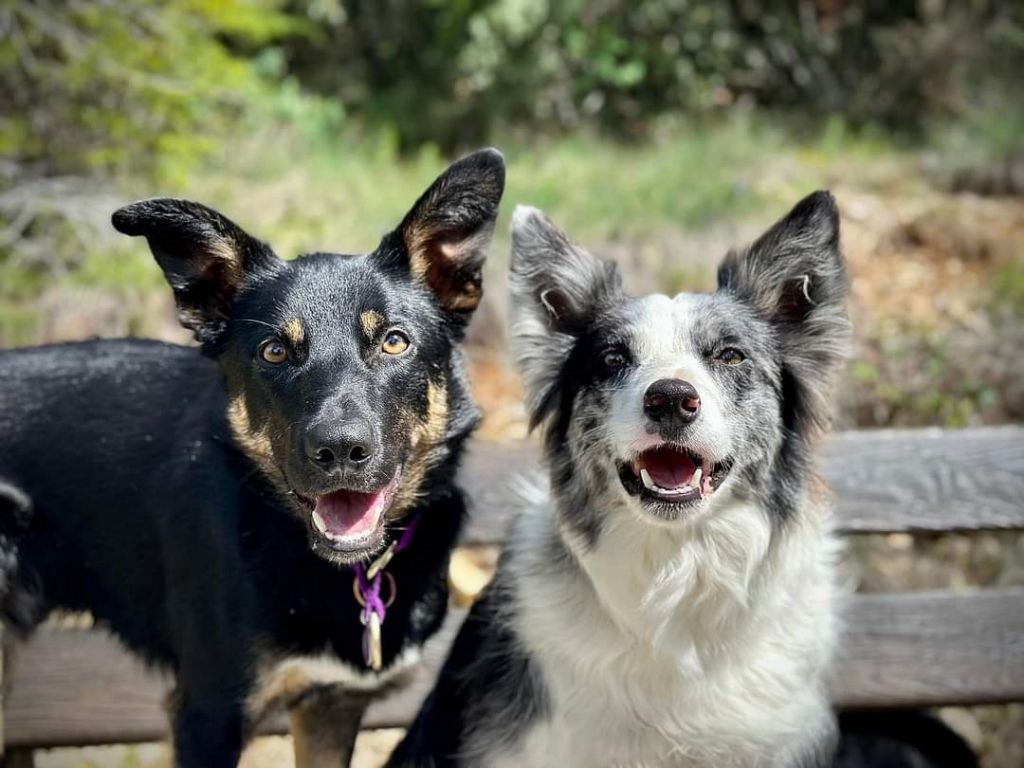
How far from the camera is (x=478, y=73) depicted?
9023 mm

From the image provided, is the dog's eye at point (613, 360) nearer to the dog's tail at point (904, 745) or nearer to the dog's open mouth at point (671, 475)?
the dog's open mouth at point (671, 475)

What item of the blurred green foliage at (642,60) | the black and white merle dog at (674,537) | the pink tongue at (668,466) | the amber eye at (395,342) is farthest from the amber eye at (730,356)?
the blurred green foliage at (642,60)

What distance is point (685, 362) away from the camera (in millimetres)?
2744

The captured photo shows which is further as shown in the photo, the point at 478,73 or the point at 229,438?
the point at 478,73

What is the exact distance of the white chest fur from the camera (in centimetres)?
284

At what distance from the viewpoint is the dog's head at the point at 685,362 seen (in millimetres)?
2689

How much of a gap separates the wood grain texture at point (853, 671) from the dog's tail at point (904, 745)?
0.25 ft

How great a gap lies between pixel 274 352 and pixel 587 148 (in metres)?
6.12

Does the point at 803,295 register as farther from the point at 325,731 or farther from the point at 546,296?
the point at 325,731

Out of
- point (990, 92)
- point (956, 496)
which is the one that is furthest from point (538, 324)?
point (990, 92)

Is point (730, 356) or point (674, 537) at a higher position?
point (730, 356)

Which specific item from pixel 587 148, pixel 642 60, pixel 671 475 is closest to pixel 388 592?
pixel 671 475

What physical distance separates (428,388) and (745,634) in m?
0.99

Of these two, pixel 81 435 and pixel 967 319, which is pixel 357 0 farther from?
pixel 81 435
